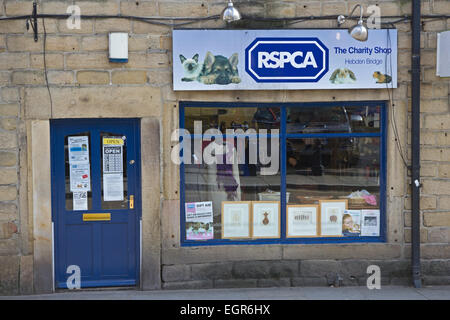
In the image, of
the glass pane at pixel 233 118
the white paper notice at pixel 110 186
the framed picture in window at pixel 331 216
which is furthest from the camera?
the framed picture in window at pixel 331 216

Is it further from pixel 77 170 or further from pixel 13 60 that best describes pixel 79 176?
pixel 13 60

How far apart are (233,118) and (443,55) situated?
9.89 ft

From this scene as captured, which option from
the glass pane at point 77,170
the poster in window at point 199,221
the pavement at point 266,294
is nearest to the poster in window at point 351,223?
the pavement at point 266,294

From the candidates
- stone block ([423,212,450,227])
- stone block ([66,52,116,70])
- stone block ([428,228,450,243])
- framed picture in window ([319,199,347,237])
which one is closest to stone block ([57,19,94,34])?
stone block ([66,52,116,70])

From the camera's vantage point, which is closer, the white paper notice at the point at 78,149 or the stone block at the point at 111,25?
the stone block at the point at 111,25

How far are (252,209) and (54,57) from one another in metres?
3.42

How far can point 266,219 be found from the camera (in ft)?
23.6

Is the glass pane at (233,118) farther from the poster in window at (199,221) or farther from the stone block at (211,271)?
the stone block at (211,271)

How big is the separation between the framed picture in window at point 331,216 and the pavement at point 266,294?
80 cm

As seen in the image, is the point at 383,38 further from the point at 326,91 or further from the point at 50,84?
the point at 50,84

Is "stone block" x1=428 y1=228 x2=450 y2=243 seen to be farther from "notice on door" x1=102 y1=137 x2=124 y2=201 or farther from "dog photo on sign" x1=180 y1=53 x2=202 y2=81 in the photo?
"notice on door" x1=102 y1=137 x2=124 y2=201

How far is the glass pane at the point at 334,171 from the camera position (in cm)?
718

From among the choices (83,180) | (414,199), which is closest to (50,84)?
(83,180)

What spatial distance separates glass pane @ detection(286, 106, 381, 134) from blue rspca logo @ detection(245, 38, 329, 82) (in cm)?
52
